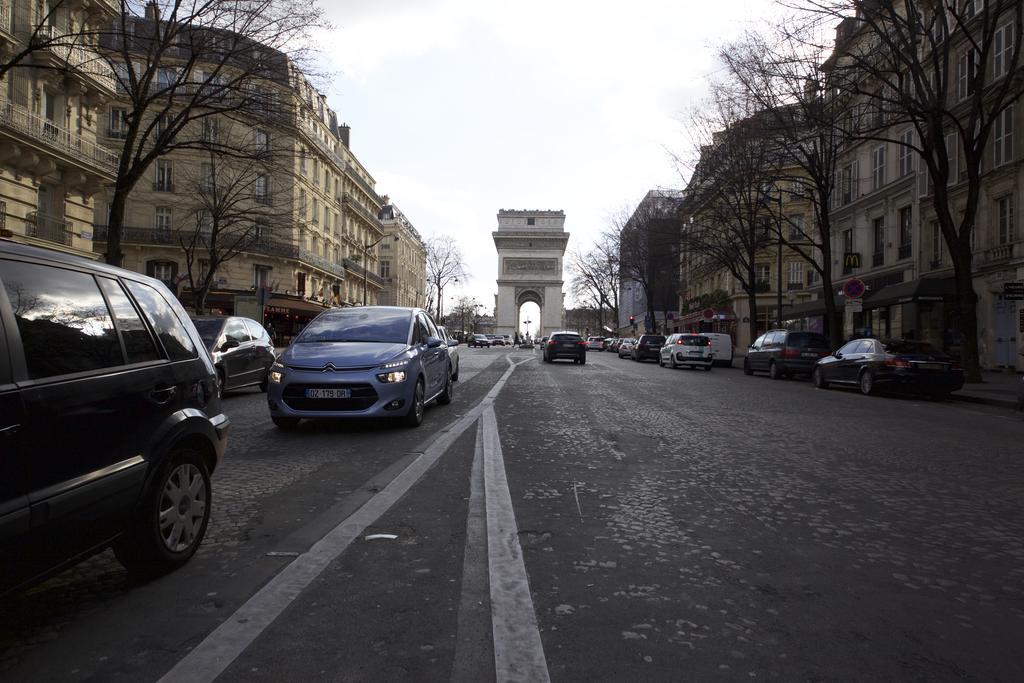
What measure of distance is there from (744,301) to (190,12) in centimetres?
4418

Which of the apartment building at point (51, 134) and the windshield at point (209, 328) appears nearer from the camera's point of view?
the windshield at point (209, 328)

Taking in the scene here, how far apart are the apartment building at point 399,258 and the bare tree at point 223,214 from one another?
33.0m

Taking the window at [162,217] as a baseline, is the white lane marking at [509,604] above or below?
below

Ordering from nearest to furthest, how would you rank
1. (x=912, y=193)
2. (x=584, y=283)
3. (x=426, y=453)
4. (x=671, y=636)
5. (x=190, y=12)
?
1. (x=671, y=636)
2. (x=426, y=453)
3. (x=190, y=12)
4. (x=912, y=193)
5. (x=584, y=283)

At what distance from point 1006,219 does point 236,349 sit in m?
24.2

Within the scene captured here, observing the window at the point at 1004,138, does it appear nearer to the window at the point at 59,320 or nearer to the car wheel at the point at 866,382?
the car wheel at the point at 866,382

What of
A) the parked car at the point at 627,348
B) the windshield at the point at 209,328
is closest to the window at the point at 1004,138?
the parked car at the point at 627,348

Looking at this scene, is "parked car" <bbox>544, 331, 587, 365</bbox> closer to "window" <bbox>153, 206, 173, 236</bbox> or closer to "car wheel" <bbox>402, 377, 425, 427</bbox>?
"car wheel" <bbox>402, 377, 425, 427</bbox>

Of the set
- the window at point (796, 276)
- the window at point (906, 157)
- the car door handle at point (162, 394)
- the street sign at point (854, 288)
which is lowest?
the car door handle at point (162, 394)

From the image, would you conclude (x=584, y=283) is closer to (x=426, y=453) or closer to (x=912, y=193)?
(x=912, y=193)

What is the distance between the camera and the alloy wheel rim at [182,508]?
3.43 m

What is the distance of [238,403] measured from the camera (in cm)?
1184

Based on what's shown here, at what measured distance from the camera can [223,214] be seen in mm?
26766

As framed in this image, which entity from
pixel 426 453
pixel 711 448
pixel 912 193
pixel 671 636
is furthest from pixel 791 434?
pixel 912 193
